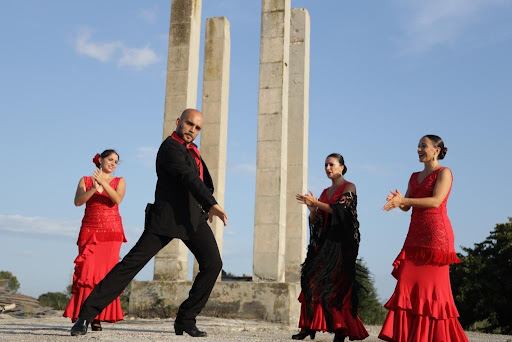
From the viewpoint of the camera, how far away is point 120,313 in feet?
23.7

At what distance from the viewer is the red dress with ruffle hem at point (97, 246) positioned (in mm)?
7145

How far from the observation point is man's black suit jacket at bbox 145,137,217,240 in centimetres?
555

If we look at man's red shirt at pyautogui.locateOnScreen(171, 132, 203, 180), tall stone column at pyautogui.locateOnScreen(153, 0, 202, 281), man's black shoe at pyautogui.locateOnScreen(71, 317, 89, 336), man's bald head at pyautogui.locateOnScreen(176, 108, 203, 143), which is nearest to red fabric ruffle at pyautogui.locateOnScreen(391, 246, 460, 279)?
man's red shirt at pyautogui.locateOnScreen(171, 132, 203, 180)

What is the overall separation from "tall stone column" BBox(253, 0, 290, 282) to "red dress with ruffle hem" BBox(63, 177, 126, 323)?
4113mm

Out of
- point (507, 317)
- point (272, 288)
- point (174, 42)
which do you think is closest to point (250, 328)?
point (272, 288)

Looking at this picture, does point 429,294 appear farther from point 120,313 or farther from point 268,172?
point 268,172

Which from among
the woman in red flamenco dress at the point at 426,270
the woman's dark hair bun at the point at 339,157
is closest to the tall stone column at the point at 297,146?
the woman's dark hair bun at the point at 339,157

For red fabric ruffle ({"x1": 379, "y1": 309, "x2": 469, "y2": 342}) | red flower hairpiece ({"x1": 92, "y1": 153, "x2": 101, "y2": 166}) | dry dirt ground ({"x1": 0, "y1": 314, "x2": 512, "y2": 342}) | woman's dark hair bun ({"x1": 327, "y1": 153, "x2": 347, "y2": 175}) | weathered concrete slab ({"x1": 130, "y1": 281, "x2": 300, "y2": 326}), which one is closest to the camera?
red fabric ruffle ({"x1": 379, "y1": 309, "x2": 469, "y2": 342})

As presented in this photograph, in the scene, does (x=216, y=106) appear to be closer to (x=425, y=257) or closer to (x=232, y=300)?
(x=232, y=300)

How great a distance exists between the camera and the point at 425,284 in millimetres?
5402

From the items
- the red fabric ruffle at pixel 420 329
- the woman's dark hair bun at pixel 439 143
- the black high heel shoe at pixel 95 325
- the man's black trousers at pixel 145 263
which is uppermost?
the woman's dark hair bun at pixel 439 143

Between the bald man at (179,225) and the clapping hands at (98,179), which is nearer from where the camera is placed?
the bald man at (179,225)

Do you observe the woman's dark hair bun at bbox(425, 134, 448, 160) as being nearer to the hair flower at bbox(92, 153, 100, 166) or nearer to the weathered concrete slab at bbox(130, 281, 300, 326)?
the hair flower at bbox(92, 153, 100, 166)

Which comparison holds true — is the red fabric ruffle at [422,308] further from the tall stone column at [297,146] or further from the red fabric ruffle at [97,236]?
the tall stone column at [297,146]
